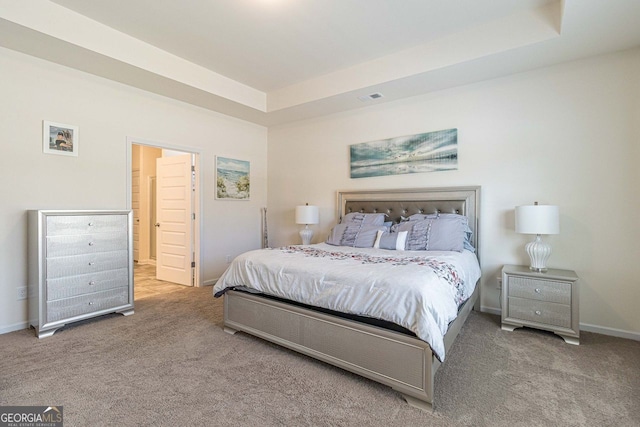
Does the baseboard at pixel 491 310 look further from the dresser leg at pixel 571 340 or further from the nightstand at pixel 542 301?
the dresser leg at pixel 571 340

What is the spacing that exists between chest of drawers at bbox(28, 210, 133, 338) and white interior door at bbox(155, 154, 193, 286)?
4.01 ft

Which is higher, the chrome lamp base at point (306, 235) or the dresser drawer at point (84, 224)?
the dresser drawer at point (84, 224)

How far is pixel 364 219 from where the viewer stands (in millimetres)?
4016

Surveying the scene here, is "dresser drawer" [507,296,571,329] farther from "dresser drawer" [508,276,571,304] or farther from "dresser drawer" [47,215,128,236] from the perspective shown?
"dresser drawer" [47,215,128,236]

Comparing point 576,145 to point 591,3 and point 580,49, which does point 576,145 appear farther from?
point 591,3

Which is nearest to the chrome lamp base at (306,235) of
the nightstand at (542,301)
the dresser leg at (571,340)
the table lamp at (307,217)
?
the table lamp at (307,217)

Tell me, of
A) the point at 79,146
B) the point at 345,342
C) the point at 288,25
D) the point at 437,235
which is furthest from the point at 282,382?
the point at 79,146

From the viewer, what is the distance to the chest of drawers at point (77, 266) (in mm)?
2852

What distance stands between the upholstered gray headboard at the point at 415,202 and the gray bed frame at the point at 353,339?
16mm

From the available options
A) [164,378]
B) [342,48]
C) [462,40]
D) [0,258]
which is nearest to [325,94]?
[342,48]

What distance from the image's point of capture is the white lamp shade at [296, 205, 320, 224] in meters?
4.75

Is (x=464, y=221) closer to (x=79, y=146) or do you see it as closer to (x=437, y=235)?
(x=437, y=235)

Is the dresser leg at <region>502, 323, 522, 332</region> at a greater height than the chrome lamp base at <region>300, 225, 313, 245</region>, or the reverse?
the chrome lamp base at <region>300, 225, 313, 245</region>

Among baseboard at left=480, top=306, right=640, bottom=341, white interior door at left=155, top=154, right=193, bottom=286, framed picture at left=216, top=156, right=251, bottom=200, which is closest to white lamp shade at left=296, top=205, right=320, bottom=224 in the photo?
framed picture at left=216, top=156, right=251, bottom=200
